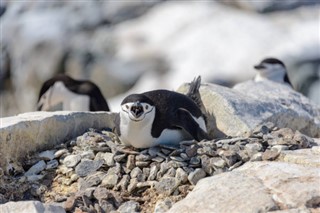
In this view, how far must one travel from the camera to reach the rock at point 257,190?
14.8 feet

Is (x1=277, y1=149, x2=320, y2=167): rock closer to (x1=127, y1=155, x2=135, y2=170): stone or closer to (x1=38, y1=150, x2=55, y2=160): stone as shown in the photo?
(x1=127, y1=155, x2=135, y2=170): stone

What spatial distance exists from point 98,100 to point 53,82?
34.2 inches

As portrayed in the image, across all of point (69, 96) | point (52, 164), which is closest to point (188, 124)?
point (52, 164)

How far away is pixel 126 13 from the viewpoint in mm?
21844

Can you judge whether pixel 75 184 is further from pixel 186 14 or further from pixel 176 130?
pixel 186 14

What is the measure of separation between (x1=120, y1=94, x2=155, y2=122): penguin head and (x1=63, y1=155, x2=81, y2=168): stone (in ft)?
1.47

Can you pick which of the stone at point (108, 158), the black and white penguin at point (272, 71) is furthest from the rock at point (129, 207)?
the black and white penguin at point (272, 71)

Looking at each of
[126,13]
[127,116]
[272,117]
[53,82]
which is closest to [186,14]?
[126,13]

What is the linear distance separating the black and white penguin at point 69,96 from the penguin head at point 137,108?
179 inches

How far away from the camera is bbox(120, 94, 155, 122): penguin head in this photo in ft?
18.2

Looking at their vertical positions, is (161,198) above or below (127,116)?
below

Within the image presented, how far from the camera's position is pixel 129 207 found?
496 centimetres

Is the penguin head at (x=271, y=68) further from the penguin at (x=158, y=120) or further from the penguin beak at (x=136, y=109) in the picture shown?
the penguin beak at (x=136, y=109)

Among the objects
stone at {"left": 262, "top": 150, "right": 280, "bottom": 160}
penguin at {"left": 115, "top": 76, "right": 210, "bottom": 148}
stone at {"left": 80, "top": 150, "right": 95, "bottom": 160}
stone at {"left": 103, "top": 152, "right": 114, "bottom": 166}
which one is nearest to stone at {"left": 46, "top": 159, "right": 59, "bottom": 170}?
stone at {"left": 80, "top": 150, "right": 95, "bottom": 160}
